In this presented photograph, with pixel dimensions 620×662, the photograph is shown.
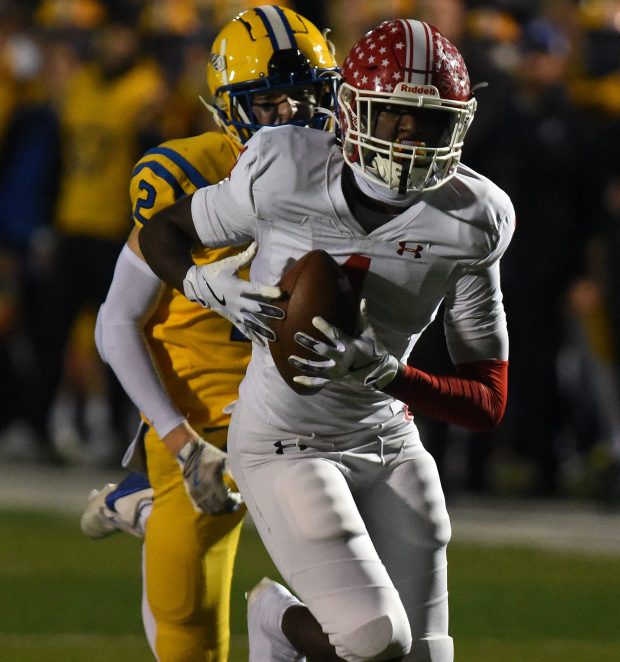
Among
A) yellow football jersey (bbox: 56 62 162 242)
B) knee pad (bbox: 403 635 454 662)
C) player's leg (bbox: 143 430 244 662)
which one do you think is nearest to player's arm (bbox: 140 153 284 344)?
player's leg (bbox: 143 430 244 662)

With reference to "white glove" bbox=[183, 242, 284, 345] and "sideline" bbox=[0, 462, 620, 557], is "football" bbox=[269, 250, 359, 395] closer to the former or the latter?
"white glove" bbox=[183, 242, 284, 345]

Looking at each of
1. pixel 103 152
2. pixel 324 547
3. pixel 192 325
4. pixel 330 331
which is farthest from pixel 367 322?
pixel 103 152

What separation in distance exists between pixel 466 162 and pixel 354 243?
13.6 ft

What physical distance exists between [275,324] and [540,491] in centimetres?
472

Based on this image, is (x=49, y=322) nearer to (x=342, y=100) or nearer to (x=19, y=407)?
(x=19, y=407)

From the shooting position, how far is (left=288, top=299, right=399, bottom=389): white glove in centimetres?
327

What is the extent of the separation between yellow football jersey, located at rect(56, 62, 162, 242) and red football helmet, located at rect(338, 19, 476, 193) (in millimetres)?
4938

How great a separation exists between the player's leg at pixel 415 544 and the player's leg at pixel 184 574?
19.8 inches

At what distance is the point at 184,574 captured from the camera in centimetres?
386

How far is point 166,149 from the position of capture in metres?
3.87

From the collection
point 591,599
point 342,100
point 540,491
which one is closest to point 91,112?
point 540,491

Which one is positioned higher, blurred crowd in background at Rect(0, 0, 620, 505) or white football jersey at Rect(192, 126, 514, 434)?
white football jersey at Rect(192, 126, 514, 434)

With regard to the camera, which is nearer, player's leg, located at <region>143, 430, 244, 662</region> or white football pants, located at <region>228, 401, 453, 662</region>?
white football pants, located at <region>228, 401, 453, 662</region>

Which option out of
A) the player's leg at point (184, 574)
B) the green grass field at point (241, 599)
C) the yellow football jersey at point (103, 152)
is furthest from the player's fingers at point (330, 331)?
the yellow football jersey at point (103, 152)
